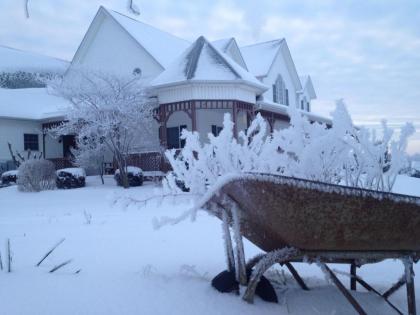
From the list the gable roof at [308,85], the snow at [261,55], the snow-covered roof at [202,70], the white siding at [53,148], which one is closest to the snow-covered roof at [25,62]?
the white siding at [53,148]

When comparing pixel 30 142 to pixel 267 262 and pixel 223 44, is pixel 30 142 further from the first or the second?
pixel 267 262

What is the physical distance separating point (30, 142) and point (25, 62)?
335 inches

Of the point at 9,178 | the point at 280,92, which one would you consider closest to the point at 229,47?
the point at 280,92

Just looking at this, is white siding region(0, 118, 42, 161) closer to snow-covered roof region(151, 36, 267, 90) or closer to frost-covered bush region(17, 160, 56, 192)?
frost-covered bush region(17, 160, 56, 192)

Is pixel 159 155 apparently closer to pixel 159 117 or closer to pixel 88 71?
pixel 159 117

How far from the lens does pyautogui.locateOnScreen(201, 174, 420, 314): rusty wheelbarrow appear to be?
7.21 feet

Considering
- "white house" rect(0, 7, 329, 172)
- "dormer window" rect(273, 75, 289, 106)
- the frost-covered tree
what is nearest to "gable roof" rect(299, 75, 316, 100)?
"white house" rect(0, 7, 329, 172)

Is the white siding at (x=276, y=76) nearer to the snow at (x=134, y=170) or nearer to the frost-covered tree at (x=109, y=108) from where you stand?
the frost-covered tree at (x=109, y=108)

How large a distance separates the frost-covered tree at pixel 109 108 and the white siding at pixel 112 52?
11.2ft

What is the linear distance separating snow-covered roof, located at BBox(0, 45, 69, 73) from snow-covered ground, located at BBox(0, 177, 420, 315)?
852 inches

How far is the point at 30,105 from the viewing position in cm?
2105

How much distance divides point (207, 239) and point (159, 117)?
11425mm

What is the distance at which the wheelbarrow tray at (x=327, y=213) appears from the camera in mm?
2189

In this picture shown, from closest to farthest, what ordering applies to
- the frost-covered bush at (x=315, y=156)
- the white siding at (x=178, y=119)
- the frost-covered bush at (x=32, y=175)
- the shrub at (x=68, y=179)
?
the frost-covered bush at (x=315, y=156), the frost-covered bush at (x=32, y=175), the shrub at (x=68, y=179), the white siding at (x=178, y=119)
